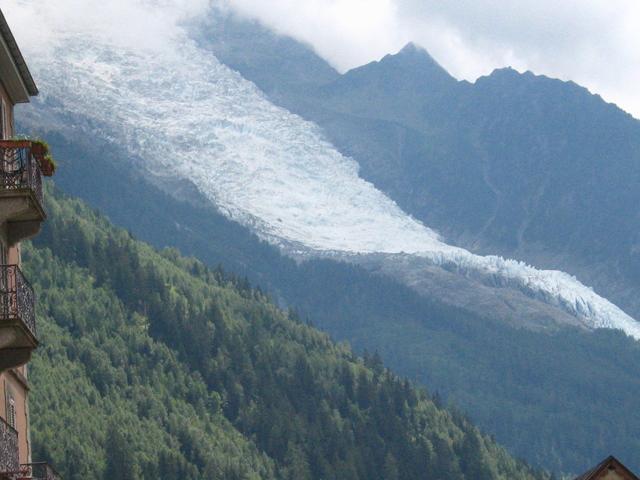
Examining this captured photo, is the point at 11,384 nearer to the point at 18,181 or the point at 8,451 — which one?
the point at 8,451

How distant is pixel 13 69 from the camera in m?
29.4

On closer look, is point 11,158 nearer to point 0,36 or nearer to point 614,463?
point 0,36

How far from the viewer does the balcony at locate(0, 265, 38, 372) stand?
26.2m

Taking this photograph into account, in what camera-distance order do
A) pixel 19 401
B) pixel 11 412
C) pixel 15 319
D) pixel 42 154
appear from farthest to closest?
pixel 19 401 < pixel 11 412 < pixel 42 154 < pixel 15 319

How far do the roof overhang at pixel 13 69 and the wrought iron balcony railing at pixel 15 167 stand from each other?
1.76 m

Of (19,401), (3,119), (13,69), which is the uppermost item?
(13,69)

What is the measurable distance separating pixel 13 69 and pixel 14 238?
104 inches

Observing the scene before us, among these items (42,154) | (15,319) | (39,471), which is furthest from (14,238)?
(39,471)

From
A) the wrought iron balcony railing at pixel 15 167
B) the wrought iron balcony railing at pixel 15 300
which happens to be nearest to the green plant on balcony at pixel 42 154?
the wrought iron balcony railing at pixel 15 167

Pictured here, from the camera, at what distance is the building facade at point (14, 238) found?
26.5m

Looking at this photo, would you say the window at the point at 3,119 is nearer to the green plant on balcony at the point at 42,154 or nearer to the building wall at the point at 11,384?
the building wall at the point at 11,384

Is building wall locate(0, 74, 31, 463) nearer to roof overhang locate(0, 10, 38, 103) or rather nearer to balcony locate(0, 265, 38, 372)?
roof overhang locate(0, 10, 38, 103)

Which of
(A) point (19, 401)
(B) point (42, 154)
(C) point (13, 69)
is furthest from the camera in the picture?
(A) point (19, 401)

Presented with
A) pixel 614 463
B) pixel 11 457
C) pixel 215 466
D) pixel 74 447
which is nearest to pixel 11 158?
pixel 11 457
